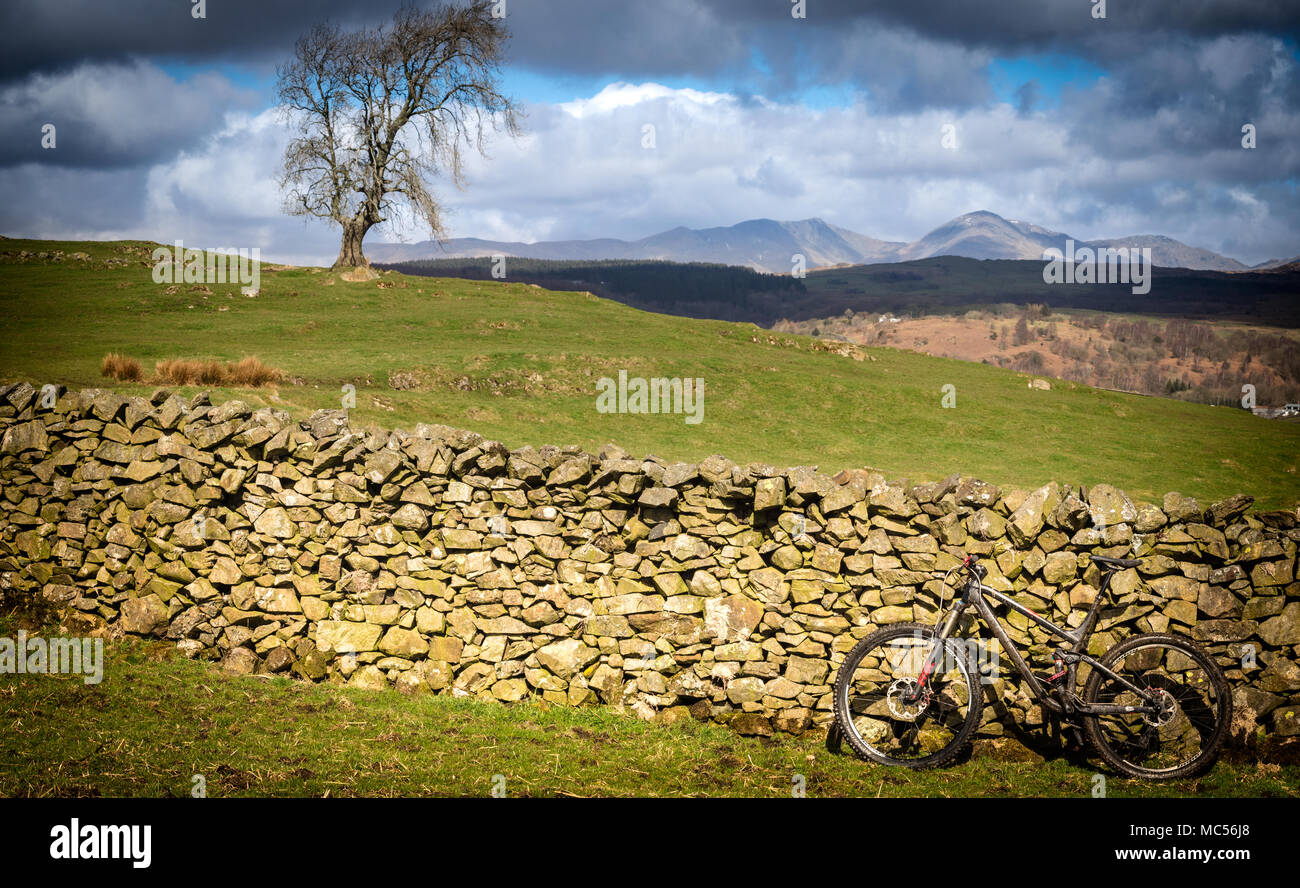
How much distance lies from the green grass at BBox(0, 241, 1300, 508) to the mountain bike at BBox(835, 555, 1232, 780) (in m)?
7.94

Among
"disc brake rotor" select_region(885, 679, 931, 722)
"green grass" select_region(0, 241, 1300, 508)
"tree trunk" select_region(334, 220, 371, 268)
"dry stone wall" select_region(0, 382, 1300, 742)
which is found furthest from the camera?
"tree trunk" select_region(334, 220, 371, 268)

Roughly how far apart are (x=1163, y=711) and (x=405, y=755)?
6.84 m

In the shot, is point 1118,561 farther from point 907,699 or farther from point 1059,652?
point 907,699

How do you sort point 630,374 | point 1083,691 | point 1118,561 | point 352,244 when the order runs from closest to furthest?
point 1118,561
point 1083,691
point 630,374
point 352,244

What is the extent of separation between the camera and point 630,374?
2723 cm

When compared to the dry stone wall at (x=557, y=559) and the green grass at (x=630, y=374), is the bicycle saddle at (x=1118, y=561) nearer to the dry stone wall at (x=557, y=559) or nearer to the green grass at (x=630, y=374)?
the dry stone wall at (x=557, y=559)

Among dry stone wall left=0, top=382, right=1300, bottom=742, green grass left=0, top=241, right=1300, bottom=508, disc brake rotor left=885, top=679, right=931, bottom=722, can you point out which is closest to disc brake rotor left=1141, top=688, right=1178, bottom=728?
dry stone wall left=0, top=382, right=1300, bottom=742

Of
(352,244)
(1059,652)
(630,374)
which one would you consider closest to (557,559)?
(1059,652)

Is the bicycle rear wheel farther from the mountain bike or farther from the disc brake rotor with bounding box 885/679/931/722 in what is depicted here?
the disc brake rotor with bounding box 885/679/931/722

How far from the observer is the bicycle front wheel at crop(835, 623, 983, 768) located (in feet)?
23.2

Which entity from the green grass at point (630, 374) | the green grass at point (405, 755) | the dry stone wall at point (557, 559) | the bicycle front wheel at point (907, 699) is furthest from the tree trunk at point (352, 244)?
the bicycle front wheel at point (907, 699)

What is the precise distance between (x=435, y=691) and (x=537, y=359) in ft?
61.0

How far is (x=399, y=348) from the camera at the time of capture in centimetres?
2770
